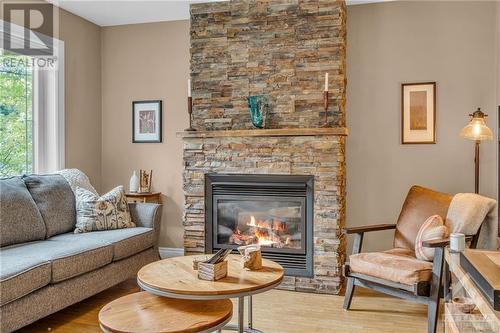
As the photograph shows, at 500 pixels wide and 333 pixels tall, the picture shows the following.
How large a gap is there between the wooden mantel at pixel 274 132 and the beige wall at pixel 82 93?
4.20ft

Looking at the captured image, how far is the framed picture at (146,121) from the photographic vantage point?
15.9ft

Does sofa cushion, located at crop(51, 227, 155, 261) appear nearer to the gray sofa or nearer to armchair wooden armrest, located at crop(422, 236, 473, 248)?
the gray sofa

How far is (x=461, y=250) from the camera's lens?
2.50 metres

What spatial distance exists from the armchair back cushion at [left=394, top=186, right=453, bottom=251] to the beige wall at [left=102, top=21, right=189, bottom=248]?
90.6 inches

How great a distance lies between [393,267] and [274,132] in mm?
1521

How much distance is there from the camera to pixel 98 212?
3766mm

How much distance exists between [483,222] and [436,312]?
796 mm

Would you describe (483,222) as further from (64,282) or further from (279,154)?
(64,282)

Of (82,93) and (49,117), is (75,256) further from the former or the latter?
(82,93)

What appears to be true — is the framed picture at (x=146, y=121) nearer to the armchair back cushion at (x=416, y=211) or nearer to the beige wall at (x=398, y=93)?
the beige wall at (x=398, y=93)

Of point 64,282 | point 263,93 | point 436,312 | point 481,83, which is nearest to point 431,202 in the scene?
point 436,312

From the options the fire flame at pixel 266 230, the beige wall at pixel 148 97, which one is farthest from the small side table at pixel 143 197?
the fire flame at pixel 266 230

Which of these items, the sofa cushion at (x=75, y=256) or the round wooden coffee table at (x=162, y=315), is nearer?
the round wooden coffee table at (x=162, y=315)

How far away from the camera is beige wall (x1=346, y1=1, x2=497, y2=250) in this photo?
399cm
